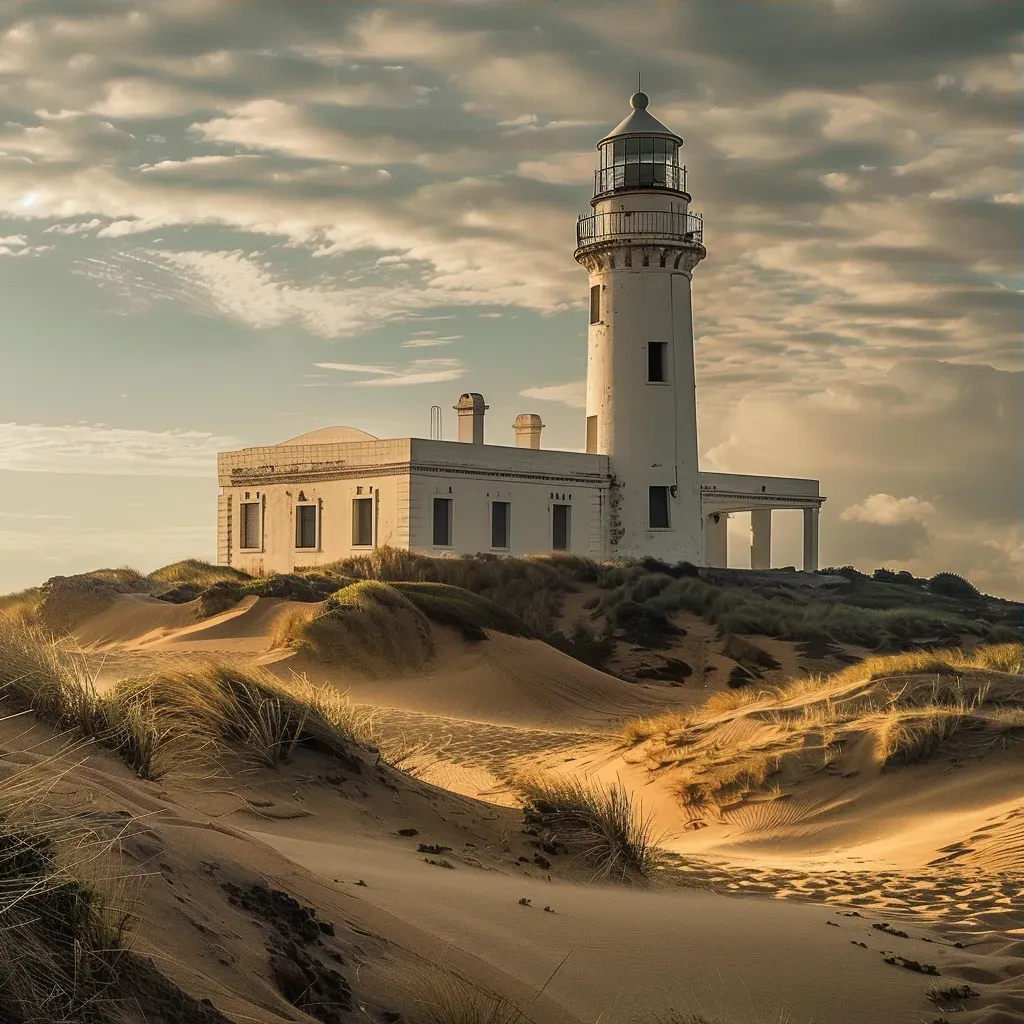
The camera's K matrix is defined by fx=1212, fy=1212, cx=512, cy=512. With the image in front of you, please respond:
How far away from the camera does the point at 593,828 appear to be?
24.9 feet

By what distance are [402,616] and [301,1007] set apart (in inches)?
622

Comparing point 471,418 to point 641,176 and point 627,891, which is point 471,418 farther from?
point 627,891

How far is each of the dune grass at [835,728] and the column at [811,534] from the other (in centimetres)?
3327

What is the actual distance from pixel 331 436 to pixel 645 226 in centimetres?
1213

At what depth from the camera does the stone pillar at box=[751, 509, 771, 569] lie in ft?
154

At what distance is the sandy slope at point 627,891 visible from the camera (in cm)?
420

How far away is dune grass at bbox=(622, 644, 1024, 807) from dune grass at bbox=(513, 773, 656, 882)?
117 inches

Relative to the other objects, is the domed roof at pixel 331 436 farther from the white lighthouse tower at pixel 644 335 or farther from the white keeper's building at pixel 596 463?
the white lighthouse tower at pixel 644 335

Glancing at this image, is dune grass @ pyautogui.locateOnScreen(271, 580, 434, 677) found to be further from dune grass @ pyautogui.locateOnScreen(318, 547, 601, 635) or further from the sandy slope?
dune grass @ pyautogui.locateOnScreen(318, 547, 601, 635)

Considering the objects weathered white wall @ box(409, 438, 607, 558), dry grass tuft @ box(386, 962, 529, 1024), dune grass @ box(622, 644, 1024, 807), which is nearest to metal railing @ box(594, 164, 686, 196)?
weathered white wall @ box(409, 438, 607, 558)

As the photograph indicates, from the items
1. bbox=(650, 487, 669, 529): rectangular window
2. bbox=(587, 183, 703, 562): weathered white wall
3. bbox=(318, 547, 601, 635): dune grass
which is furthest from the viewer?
bbox=(650, 487, 669, 529): rectangular window

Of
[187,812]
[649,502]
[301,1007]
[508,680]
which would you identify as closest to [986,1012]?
[301,1007]

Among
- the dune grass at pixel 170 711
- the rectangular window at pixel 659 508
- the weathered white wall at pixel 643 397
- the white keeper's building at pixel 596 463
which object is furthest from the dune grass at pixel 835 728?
the rectangular window at pixel 659 508

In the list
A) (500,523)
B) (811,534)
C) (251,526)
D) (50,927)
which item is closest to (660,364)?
(500,523)
